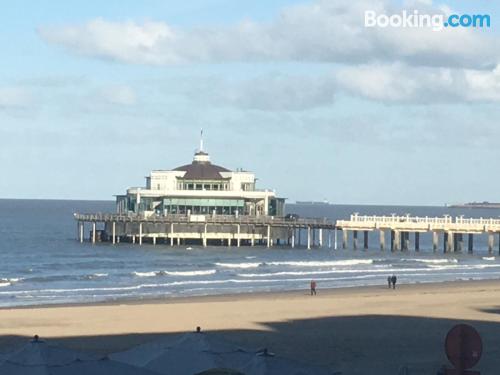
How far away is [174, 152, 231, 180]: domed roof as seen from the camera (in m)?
82.1

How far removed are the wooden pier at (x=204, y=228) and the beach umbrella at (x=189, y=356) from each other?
2425 inches

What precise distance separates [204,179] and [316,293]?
39377 millimetres

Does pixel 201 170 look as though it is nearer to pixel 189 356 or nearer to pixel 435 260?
pixel 435 260

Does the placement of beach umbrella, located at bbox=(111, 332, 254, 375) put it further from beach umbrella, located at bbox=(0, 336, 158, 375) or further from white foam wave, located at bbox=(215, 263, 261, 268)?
white foam wave, located at bbox=(215, 263, 261, 268)

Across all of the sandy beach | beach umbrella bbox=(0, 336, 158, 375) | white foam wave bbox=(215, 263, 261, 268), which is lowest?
the sandy beach

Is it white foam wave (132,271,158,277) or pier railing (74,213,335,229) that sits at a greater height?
pier railing (74,213,335,229)

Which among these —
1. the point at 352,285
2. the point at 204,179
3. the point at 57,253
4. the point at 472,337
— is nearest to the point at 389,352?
the point at 472,337

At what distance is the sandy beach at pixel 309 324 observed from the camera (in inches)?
936

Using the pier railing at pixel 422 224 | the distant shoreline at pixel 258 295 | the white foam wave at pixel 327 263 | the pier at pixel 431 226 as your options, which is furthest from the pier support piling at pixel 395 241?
the distant shoreline at pixel 258 295

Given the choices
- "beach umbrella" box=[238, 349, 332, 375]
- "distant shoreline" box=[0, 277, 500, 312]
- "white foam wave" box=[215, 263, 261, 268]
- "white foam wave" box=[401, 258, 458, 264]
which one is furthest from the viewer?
"white foam wave" box=[401, 258, 458, 264]

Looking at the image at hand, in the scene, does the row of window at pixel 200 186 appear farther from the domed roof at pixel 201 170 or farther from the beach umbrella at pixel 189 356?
the beach umbrella at pixel 189 356

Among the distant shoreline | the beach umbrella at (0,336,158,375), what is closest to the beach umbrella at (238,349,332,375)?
the beach umbrella at (0,336,158,375)

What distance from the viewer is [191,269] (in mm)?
59719

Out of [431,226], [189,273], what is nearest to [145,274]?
[189,273]
